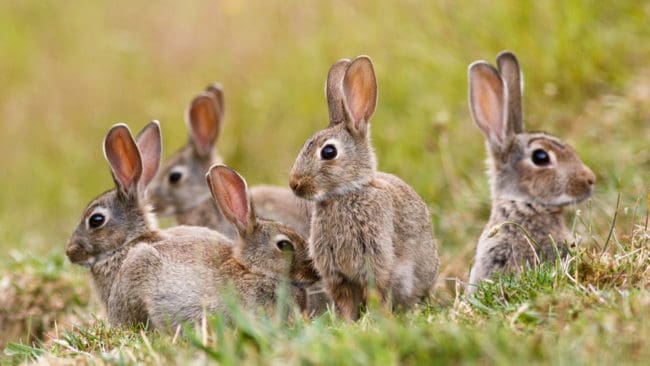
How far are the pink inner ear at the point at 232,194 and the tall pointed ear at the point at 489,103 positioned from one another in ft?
6.10


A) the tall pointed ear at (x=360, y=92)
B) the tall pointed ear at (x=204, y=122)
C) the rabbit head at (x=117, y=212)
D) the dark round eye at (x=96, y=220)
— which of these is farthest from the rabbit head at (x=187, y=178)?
the tall pointed ear at (x=360, y=92)

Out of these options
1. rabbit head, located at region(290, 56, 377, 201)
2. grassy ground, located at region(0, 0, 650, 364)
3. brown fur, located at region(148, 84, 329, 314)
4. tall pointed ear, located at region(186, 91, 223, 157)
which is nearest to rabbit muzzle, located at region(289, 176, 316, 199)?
rabbit head, located at region(290, 56, 377, 201)

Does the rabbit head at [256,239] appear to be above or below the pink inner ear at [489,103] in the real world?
below

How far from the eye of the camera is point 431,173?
8.59 m

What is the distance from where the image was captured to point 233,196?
5.96 metres

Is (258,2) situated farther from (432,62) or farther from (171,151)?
(432,62)

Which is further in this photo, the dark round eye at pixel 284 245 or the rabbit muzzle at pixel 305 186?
the dark round eye at pixel 284 245

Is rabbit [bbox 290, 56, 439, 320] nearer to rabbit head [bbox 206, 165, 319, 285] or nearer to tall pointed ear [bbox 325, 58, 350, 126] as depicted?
tall pointed ear [bbox 325, 58, 350, 126]

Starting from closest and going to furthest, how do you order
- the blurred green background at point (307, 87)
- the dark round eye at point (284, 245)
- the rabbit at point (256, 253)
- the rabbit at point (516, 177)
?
the rabbit at point (256, 253) → the dark round eye at point (284, 245) → the rabbit at point (516, 177) → the blurred green background at point (307, 87)

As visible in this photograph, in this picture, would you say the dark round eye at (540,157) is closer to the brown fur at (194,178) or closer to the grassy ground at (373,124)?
the grassy ground at (373,124)

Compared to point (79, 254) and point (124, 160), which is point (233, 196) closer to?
point (124, 160)

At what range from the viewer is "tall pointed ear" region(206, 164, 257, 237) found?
5883 millimetres

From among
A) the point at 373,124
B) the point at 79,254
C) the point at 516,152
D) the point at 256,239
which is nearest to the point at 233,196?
the point at 256,239

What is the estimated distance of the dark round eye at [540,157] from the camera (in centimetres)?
658
